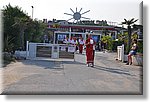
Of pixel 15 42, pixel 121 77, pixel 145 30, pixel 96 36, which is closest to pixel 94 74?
pixel 121 77

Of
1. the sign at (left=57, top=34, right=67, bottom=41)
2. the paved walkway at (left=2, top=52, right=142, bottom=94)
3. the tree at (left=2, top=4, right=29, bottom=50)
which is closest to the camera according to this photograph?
the paved walkway at (left=2, top=52, right=142, bottom=94)

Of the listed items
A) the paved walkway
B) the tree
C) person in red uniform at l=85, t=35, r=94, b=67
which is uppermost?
the tree

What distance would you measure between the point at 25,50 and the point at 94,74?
278 inches

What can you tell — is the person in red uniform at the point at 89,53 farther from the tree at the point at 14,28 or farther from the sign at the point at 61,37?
the sign at the point at 61,37

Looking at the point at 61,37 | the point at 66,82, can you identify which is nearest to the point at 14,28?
the point at 66,82

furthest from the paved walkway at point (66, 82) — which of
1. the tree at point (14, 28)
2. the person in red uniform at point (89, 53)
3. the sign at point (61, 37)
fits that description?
the sign at point (61, 37)

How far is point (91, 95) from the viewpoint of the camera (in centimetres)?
815

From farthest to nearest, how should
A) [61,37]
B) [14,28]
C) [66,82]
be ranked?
[61,37], [14,28], [66,82]

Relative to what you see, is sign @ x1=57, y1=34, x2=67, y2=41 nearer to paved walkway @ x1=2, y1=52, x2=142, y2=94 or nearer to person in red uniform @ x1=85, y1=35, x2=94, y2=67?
person in red uniform @ x1=85, y1=35, x2=94, y2=67

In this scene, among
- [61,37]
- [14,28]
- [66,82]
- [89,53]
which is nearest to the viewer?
[66,82]

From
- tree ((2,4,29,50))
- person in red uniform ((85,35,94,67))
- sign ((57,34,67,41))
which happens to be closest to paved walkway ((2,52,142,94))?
person in red uniform ((85,35,94,67))

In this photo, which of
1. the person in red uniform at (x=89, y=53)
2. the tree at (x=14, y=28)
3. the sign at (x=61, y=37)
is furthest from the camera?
the sign at (x=61, y=37)

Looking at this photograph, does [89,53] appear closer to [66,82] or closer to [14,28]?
[66,82]

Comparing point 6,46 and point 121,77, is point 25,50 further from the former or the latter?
point 121,77
